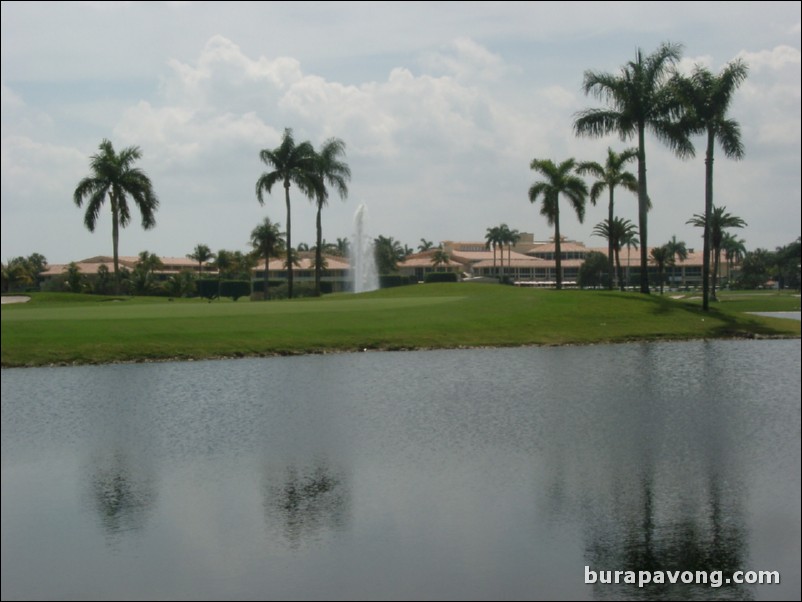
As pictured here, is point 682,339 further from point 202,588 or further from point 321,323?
point 202,588

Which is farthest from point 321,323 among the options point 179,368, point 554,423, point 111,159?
point 111,159

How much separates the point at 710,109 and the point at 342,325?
26.9 m

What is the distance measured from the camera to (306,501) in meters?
18.3

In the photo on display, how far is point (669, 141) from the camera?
62.9 metres

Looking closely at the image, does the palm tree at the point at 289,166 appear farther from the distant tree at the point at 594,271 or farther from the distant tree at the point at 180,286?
the distant tree at the point at 594,271

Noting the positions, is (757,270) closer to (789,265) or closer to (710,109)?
(789,265)

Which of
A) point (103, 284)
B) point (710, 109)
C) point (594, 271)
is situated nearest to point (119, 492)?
point (710, 109)

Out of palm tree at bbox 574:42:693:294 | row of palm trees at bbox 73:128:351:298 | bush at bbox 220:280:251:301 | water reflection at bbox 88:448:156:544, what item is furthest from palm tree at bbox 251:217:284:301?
water reflection at bbox 88:448:156:544

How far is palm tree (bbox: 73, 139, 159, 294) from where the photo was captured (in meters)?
79.1

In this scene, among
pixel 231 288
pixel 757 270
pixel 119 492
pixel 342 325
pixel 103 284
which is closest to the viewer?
pixel 119 492

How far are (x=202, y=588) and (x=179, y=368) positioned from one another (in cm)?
2332

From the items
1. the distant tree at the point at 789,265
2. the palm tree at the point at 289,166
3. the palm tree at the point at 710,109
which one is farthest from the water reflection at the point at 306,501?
the distant tree at the point at 789,265

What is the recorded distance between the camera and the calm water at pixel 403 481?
14391mm

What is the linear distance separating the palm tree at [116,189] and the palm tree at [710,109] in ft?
142
